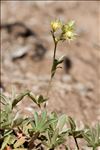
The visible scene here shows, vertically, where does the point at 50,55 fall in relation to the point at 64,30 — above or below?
below

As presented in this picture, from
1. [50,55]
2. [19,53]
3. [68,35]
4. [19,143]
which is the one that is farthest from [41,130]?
[50,55]

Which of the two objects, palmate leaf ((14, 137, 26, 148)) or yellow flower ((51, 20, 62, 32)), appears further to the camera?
palmate leaf ((14, 137, 26, 148))

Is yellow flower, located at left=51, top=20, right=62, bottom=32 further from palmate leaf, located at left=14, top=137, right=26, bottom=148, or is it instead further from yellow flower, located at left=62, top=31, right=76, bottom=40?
palmate leaf, located at left=14, top=137, right=26, bottom=148

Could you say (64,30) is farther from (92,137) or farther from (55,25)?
(92,137)

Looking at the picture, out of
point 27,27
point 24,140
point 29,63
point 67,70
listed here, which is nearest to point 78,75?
point 67,70

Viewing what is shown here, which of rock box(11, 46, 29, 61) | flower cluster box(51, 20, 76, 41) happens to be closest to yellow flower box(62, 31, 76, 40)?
flower cluster box(51, 20, 76, 41)

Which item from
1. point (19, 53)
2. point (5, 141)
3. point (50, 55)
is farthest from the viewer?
point (50, 55)

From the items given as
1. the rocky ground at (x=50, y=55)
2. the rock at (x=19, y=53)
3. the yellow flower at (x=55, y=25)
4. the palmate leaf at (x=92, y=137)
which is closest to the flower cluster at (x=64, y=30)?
the yellow flower at (x=55, y=25)

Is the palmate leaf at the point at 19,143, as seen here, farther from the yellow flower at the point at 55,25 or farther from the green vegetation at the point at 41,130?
the yellow flower at the point at 55,25
